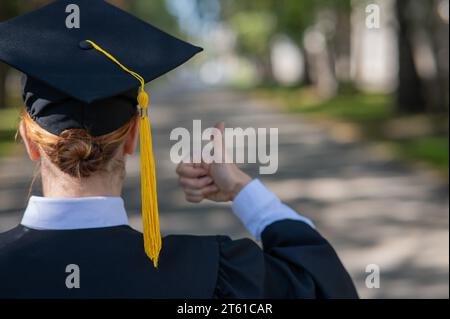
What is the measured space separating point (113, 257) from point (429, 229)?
6.76m

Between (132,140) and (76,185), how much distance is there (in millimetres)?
237

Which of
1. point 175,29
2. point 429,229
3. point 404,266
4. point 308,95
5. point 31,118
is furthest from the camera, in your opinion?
point 175,29

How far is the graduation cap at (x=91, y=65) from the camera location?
2.15m

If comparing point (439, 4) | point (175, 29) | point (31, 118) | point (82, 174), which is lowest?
point (82, 174)

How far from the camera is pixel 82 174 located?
6.79 ft

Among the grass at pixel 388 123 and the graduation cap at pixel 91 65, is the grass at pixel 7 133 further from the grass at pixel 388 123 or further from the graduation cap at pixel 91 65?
the graduation cap at pixel 91 65

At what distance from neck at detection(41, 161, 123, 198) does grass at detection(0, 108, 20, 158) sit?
1120 cm

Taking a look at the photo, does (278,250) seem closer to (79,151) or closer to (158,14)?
(79,151)

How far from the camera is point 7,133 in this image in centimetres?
2044

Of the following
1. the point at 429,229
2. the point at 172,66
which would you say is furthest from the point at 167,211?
the point at 172,66

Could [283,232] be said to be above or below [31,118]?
below

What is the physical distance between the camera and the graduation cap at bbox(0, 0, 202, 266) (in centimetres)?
215

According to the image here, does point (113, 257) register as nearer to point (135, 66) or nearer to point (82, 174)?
point (82, 174)

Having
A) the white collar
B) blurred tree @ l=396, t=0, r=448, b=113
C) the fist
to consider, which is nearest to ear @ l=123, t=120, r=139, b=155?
the white collar
